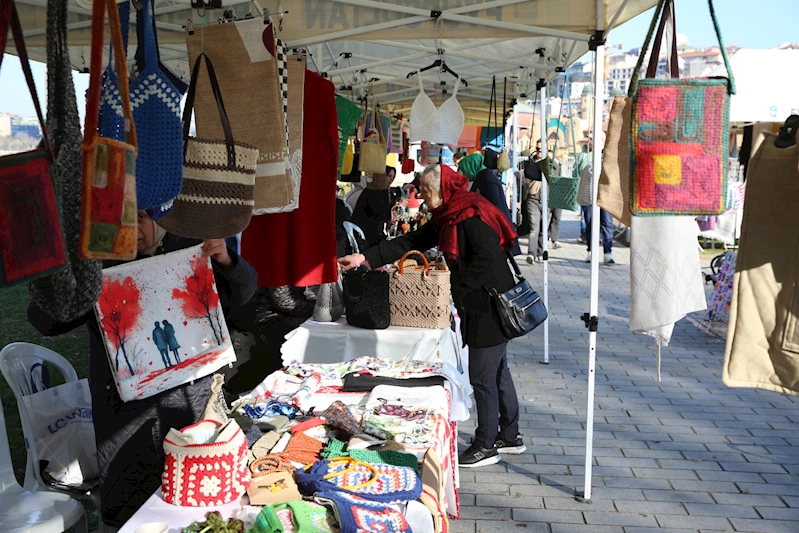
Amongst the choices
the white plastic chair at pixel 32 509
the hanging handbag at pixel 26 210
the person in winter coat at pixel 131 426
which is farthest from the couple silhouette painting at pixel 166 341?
the hanging handbag at pixel 26 210

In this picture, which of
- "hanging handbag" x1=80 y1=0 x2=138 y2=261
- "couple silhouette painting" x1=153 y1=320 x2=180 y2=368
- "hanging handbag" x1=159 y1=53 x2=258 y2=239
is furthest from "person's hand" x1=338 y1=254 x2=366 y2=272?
"hanging handbag" x1=80 y1=0 x2=138 y2=261

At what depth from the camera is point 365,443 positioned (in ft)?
7.77

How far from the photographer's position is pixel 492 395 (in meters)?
4.21

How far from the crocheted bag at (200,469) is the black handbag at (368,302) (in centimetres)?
203

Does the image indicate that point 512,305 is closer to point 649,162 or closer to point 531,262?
point 649,162

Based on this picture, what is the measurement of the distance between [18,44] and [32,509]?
2.31 metres

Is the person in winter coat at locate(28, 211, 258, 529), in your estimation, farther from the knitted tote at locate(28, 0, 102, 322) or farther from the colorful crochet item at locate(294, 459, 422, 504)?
the knitted tote at locate(28, 0, 102, 322)

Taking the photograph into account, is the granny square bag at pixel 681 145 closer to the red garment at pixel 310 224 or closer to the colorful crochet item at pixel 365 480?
the colorful crochet item at pixel 365 480

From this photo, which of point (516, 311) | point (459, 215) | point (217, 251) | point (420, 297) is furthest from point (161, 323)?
point (516, 311)

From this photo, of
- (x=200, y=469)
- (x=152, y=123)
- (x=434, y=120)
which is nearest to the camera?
(x=152, y=123)

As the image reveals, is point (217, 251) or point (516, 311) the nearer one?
point (217, 251)

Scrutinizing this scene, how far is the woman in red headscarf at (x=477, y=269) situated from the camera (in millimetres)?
4027

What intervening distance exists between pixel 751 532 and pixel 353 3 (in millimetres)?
3314

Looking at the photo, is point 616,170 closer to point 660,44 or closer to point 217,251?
point 660,44
